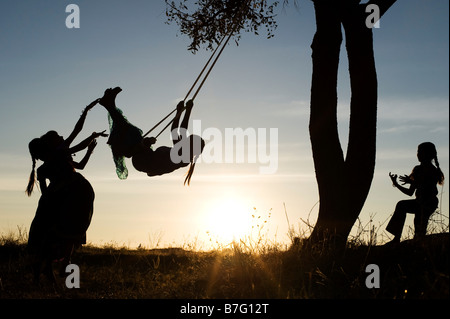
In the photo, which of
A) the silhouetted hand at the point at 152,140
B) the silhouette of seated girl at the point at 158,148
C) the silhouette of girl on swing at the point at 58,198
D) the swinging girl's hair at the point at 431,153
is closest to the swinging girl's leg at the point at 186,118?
the silhouette of seated girl at the point at 158,148

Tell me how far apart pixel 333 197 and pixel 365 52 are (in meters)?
2.53

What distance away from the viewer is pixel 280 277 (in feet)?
23.4

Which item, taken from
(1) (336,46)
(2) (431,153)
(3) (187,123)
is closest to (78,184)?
(3) (187,123)

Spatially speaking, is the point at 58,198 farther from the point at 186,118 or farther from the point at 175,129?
the point at 186,118

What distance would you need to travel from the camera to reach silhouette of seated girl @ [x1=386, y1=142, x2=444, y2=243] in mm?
9680

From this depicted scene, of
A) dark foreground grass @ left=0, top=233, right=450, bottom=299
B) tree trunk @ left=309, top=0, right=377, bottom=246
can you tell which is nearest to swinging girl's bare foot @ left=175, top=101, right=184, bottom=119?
tree trunk @ left=309, top=0, right=377, bottom=246

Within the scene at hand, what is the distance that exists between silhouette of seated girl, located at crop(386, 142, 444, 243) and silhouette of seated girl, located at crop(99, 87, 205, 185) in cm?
372

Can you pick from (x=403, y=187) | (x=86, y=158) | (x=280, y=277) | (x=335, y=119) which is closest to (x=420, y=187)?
(x=403, y=187)

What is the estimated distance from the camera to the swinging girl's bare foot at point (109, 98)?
9539 mm

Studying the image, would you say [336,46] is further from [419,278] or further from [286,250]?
Answer: [419,278]

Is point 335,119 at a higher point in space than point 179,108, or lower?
lower

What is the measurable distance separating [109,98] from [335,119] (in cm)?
407

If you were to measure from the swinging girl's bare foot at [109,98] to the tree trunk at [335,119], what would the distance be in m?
3.58
